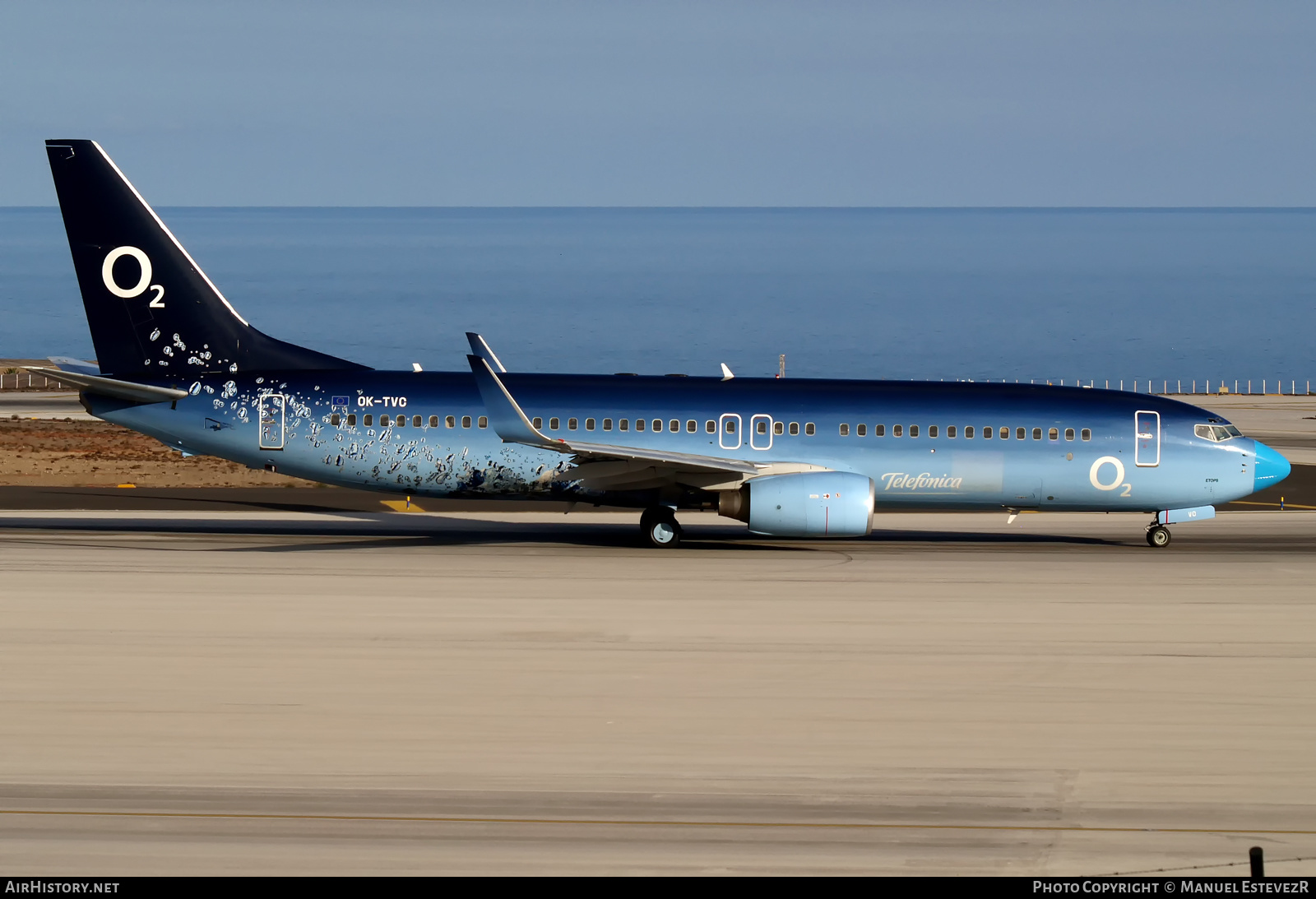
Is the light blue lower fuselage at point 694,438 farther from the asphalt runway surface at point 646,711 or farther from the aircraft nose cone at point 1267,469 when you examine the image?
the asphalt runway surface at point 646,711

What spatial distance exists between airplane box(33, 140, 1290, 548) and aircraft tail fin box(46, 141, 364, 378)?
0.14ft

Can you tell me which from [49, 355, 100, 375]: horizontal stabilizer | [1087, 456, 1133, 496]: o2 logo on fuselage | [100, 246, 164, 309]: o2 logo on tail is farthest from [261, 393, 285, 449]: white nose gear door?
[1087, 456, 1133, 496]: o2 logo on fuselage

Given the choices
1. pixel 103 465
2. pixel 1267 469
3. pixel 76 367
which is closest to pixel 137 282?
pixel 76 367

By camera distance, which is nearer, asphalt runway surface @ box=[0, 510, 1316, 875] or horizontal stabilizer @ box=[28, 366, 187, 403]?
asphalt runway surface @ box=[0, 510, 1316, 875]

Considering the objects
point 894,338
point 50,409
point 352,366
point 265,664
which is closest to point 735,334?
point 894,338

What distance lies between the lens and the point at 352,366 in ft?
110

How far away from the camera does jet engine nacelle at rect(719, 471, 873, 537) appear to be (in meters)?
29.5

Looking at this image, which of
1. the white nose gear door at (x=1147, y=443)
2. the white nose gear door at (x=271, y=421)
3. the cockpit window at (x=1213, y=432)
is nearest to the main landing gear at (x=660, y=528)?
the white nose gear door at (x=271, y=421)

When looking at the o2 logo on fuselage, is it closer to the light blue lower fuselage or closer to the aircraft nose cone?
the light blue lower fuselage

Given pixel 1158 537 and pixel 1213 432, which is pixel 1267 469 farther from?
pixel 1158 537

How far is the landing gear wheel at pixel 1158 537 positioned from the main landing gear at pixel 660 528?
1117 cm

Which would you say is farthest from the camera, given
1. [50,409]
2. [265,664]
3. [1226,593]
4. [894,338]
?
[894,338]
